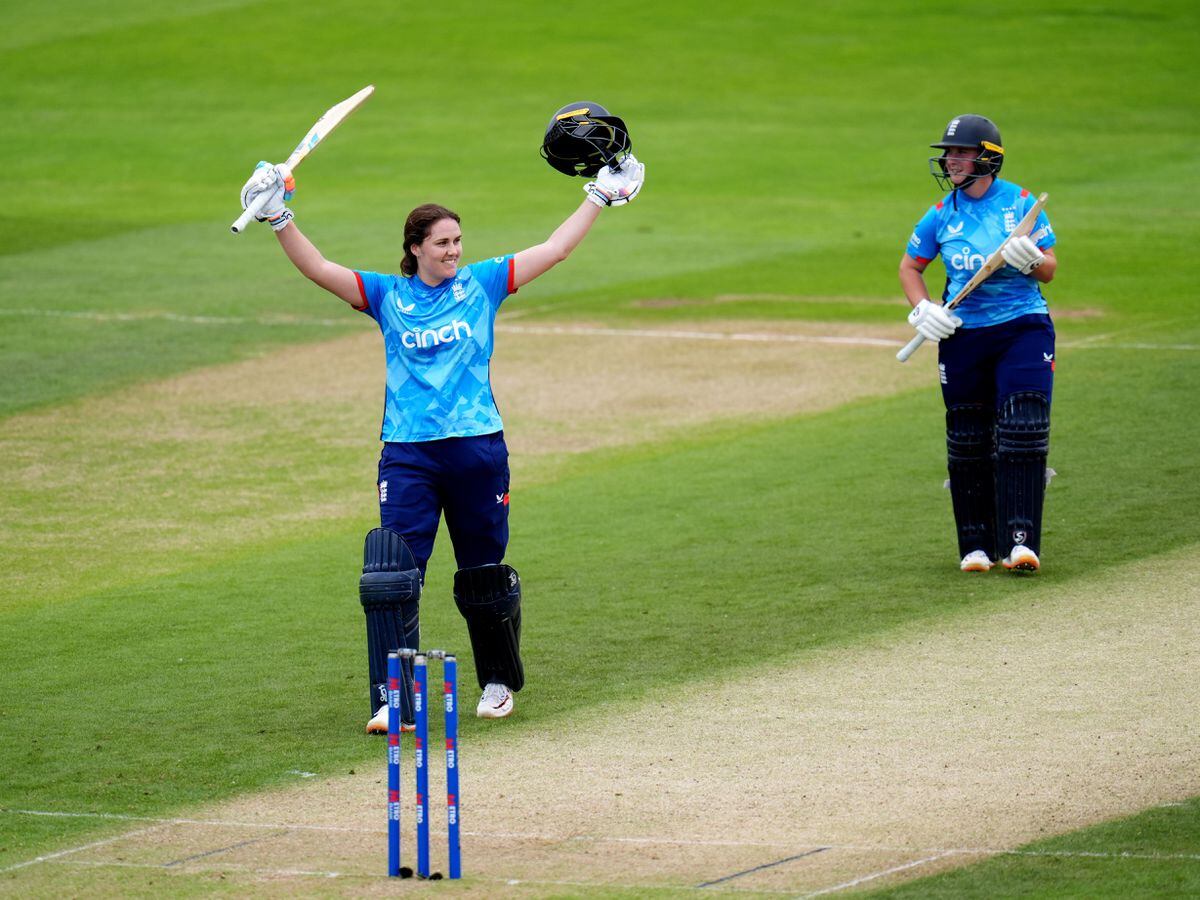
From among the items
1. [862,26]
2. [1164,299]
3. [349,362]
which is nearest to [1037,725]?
[349,362]

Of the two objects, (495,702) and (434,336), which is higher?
(434,336)

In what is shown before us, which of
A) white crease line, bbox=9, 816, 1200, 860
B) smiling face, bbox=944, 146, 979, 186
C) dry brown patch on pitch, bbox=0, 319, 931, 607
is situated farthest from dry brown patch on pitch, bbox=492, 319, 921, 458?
white crease line, bbox=9, 816, 1200, 860

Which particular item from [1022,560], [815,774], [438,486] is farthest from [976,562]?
[438,486]

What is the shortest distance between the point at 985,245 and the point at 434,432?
3.55 meters

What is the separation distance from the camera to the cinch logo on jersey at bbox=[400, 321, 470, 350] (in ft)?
25.4

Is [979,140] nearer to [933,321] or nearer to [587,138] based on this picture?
[933,321]

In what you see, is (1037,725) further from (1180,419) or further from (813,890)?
(1180,419)

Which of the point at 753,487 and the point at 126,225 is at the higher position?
the point at 126,225

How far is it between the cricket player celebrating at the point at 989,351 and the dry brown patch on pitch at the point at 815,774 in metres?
1.21

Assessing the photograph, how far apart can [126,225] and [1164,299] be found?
1341 cm

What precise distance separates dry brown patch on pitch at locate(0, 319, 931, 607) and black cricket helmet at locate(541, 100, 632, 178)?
3.93 meters

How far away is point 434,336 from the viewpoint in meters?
7.74

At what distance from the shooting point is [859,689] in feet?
26.5

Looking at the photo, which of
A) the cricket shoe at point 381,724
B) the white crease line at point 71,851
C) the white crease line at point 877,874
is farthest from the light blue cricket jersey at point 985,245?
the white crease line at point 71,851
